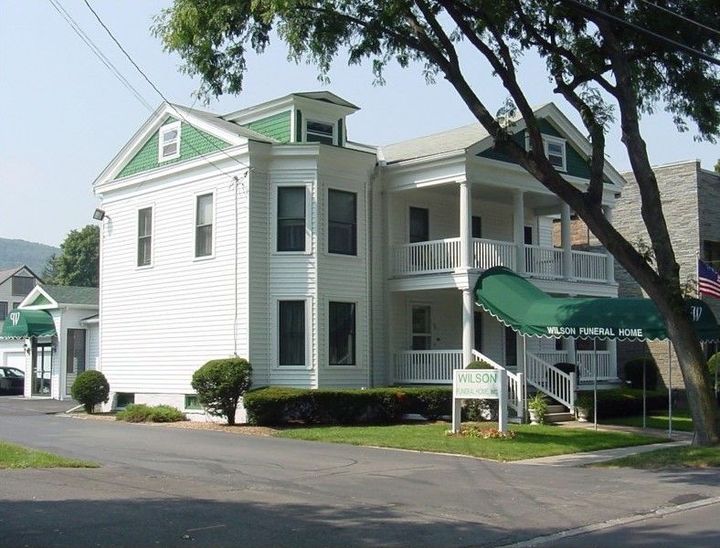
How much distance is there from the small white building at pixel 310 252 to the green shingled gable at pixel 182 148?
2.3 inches

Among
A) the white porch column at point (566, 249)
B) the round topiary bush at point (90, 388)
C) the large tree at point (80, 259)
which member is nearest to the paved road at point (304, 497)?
the round topiary bush at point (90, 388)

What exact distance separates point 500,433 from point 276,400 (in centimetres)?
583

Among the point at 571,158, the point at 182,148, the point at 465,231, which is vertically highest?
the point at 571,158

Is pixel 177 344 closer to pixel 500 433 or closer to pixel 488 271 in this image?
pixel 488 271

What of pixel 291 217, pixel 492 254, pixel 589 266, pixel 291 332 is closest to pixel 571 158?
pixel 589 266

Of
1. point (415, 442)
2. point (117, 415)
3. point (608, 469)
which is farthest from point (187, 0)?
point (117, 415)

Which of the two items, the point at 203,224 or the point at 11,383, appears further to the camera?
the point at 11,383

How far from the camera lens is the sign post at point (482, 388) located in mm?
20344

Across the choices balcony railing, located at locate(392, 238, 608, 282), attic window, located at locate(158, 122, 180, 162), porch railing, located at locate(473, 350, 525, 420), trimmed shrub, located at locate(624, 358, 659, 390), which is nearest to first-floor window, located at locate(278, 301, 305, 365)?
balcony railing, located at locate(392, 238, 608, 282)

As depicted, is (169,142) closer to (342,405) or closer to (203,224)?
(203,224)

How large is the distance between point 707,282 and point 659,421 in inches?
233

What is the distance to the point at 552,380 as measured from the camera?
2698 centimetres

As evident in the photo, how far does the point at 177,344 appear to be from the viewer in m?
27.4

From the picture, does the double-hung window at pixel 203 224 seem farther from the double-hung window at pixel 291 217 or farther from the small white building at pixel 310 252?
the double-hung window at pixel 291 217
